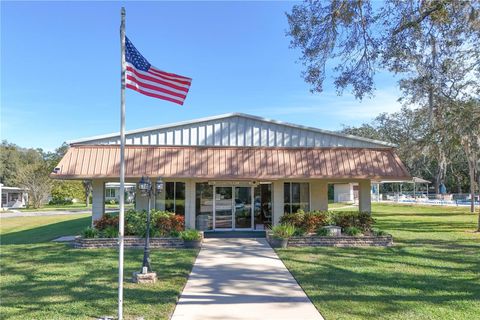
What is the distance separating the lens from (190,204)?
1641 centimetres

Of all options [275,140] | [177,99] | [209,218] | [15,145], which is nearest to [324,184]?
[275,140]

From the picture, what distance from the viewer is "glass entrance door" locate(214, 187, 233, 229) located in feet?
56.7

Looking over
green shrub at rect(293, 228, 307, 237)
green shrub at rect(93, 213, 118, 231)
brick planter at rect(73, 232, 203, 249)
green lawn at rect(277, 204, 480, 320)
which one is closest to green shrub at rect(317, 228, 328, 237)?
green shrub at rect(293, 228, 307, 237)

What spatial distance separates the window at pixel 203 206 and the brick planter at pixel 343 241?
4.82 m

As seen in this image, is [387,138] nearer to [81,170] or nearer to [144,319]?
[81,170]

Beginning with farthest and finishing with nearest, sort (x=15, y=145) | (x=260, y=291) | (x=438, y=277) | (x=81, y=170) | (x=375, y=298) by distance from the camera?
(x=15, y=145), (x=81, y=170), (x=438, y=277), (x=260, y=291), (x=375, y=298)

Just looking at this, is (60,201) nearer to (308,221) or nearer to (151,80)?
(308,221)

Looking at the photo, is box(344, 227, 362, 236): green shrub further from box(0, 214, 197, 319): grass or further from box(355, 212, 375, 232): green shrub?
box(0, 214, 197, 319): grass

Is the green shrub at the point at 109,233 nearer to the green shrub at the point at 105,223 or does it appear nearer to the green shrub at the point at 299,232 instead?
the green shrub at the point at 105,223

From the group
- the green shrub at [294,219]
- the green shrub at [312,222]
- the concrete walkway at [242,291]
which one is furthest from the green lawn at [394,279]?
the green shrub at [294,219]

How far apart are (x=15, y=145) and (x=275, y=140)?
79996mm

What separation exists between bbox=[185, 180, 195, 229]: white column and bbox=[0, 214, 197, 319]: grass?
3.79 metres

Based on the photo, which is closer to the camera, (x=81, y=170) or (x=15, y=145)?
(x=81, y=170)

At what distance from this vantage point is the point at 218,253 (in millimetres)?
12125
